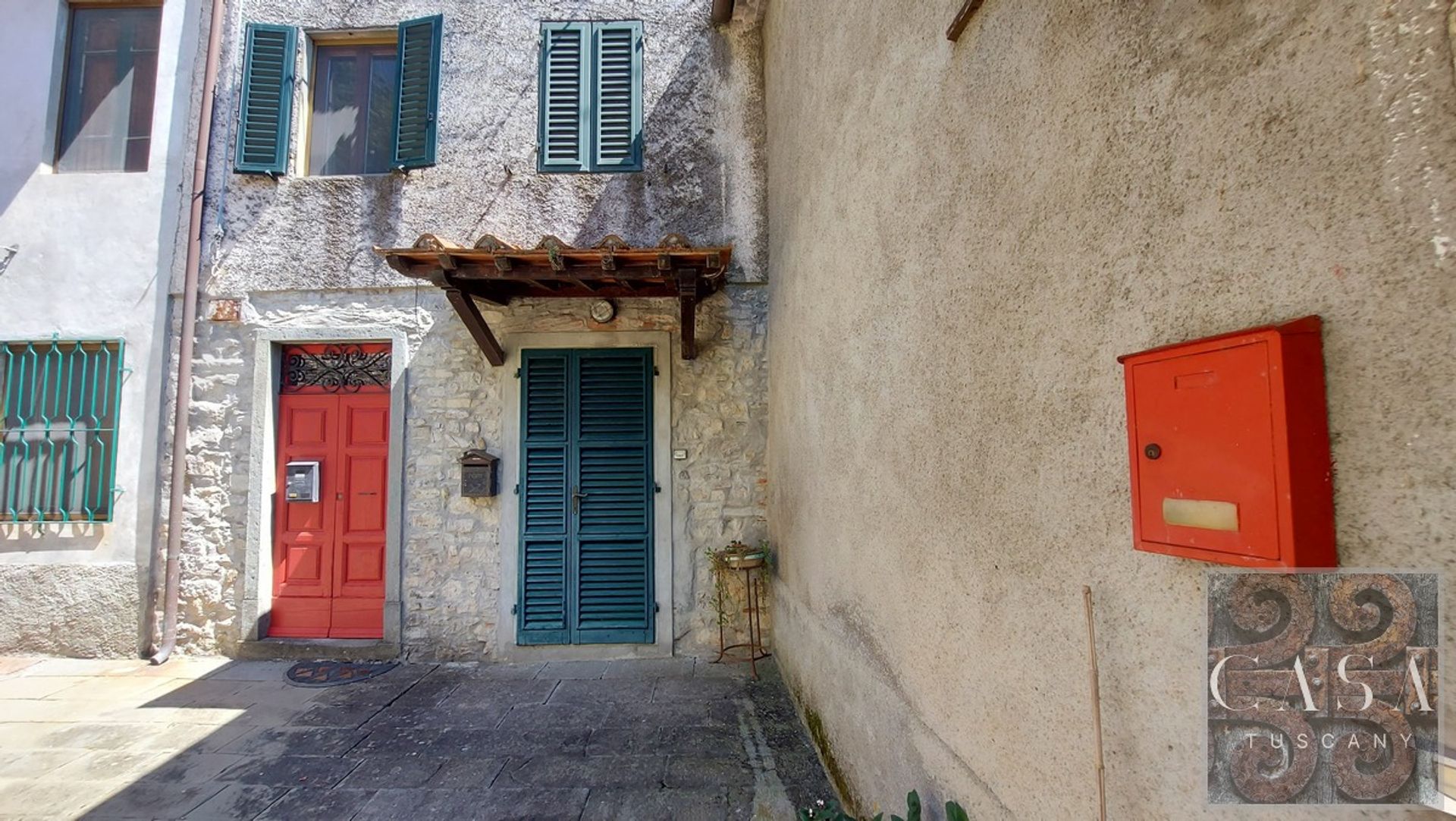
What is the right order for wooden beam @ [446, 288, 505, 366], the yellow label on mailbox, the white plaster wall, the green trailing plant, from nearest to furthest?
the yellow label on mailbox, wooden beam @ [446, 288, 505, 366], the green trailing plant, the white plaster wall

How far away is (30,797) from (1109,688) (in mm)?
4740

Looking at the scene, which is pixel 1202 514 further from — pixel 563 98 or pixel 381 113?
pixel 381 113

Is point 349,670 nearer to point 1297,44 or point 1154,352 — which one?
point 1154,352

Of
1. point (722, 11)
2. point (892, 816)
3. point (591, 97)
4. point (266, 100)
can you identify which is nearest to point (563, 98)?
point (591, 97)

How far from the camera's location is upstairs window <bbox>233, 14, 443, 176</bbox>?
512 cm

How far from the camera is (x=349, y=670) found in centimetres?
459

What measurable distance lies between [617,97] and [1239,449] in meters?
5.43

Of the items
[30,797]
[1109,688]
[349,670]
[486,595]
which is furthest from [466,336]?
[1109,688]

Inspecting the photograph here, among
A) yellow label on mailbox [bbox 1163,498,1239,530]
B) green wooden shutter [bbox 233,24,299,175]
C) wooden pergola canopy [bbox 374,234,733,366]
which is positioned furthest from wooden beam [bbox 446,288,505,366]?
yellow label on mailbox [bbox 1163,498,1239,530]

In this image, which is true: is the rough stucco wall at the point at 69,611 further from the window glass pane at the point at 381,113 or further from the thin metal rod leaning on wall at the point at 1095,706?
the thin metal rod leaning on wall at the point at 1095,706

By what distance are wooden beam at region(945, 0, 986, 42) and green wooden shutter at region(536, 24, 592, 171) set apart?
399 centimetres

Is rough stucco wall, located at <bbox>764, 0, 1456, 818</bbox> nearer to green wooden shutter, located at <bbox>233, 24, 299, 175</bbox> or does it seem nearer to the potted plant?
the potted plant

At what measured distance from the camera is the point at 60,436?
485 cm

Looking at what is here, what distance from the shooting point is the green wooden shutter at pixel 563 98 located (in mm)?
5191
